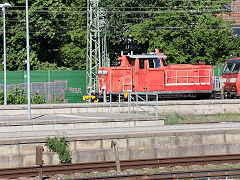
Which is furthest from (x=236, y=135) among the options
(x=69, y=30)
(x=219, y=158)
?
(x=69, y=30)

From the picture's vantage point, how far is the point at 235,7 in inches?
2554

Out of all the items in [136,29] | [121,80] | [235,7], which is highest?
[235,7]

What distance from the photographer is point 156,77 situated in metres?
28.8

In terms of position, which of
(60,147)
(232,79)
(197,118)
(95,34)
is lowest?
(60,147)

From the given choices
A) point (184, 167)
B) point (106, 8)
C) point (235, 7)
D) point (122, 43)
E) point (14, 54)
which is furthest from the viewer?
point (235, 7)

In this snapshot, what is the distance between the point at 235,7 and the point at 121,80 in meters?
42.6

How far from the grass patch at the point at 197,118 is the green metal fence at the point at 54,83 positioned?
A: 15878 millimetres

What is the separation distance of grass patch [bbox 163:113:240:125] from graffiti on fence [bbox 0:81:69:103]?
16051 millimetres

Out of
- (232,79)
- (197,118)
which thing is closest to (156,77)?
(197,118)

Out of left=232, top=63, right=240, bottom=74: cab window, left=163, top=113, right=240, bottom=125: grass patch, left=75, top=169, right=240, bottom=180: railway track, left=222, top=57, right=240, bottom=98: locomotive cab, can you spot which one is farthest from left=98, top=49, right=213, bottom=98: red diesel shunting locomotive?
left=75, top=169, right=240, bottom=180: railway track

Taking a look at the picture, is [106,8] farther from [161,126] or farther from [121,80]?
[161,126]

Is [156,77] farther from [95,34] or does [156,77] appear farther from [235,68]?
[95,34]

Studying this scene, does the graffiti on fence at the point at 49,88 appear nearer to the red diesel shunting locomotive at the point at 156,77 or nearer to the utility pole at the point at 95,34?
the utility pole at the point at 95,34

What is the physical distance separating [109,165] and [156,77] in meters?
15.2
